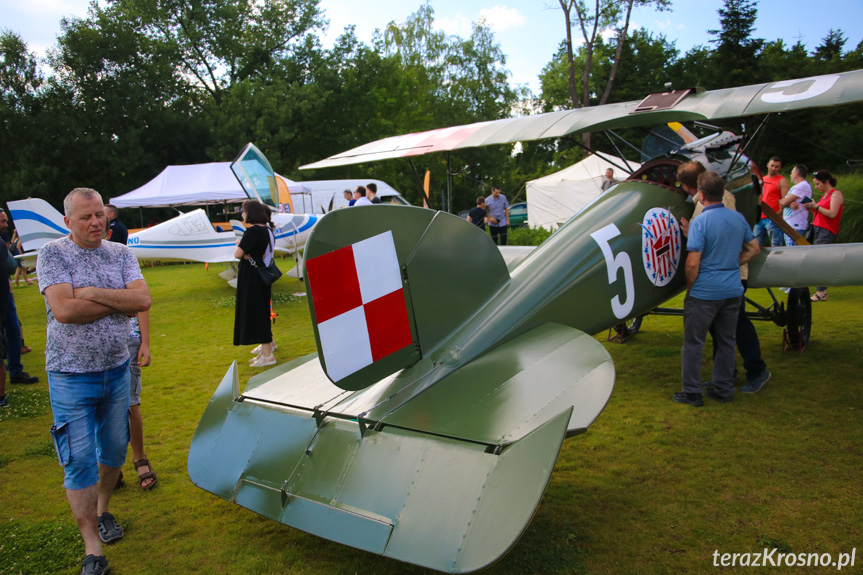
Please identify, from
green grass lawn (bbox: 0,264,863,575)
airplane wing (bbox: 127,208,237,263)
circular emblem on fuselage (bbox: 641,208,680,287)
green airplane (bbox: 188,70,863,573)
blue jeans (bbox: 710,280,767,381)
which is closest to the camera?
green airplane (bbox: 188,70,863,573)

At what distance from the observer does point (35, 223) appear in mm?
13320

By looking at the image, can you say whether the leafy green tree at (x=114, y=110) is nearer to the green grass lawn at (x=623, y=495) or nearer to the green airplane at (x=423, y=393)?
the green grass lawn at (x=623, y=495)

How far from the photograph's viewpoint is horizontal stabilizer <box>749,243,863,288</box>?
4.50 metres

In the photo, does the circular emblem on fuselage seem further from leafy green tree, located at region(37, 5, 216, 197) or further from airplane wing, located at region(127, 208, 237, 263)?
leafy green tree, located at region(37, 5, 216, 197)

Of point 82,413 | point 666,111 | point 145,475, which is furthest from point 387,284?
point 666,111

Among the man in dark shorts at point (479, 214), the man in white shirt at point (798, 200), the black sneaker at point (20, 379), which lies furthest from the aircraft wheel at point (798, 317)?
the black sneaker at point (20, 379)

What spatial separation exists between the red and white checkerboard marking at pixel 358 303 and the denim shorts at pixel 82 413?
4.08 feet

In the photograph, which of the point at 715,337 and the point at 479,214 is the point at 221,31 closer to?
the point at 479,214

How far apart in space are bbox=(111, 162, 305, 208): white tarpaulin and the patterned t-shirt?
19.3 meters

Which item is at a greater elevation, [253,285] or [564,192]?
[253,285]

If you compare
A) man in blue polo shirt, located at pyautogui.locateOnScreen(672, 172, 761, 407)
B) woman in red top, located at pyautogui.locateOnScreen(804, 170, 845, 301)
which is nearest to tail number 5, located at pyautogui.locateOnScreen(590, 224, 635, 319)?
man in blue polo shirt, located at pyautogui.locateOnScreen(672, 172, 761, 407)

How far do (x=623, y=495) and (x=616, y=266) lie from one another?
156cm

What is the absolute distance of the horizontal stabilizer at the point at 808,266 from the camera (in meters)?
4.50

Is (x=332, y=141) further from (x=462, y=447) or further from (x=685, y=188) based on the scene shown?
(x=462, y=447)
